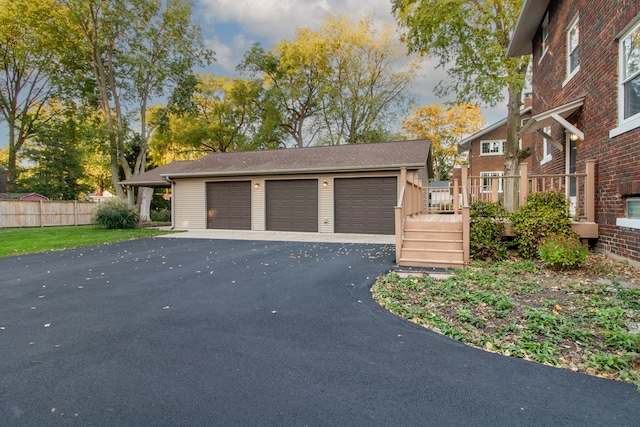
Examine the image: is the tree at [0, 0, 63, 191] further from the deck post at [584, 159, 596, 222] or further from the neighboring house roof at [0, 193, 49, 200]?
the deck post at [584, 159, 596, 222]

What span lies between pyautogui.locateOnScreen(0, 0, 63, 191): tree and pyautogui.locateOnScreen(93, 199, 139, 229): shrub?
11164 millimetres

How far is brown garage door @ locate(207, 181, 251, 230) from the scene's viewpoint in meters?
14.8

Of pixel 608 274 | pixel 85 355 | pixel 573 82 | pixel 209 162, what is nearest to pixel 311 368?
pixel 85 355

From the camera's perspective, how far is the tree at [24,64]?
18.8 meters

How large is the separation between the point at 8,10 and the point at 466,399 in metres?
29.1

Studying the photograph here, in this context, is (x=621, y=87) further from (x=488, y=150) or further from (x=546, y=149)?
(x=488, y=150)

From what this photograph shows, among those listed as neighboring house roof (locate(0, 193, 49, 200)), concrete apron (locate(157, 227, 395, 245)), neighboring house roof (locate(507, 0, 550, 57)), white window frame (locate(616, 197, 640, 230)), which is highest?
neighboring house roof (locate(507, 0, 550, 57))

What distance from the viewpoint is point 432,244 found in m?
6.99

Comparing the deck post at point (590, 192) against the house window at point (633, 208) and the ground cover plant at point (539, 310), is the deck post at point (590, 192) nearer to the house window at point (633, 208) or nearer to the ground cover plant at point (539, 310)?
the house window at point (633, 208)

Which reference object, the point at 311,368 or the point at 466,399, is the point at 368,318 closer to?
the point at 311,368

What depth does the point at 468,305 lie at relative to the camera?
3.94 metres

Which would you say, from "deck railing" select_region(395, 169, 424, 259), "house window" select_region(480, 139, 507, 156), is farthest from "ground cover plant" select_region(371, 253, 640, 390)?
"house window" select_region(480, 139, 507, 156)

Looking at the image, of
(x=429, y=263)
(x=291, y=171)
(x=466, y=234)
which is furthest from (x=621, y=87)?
(x=291, y=171)

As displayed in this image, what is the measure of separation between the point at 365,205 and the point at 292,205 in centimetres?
306
